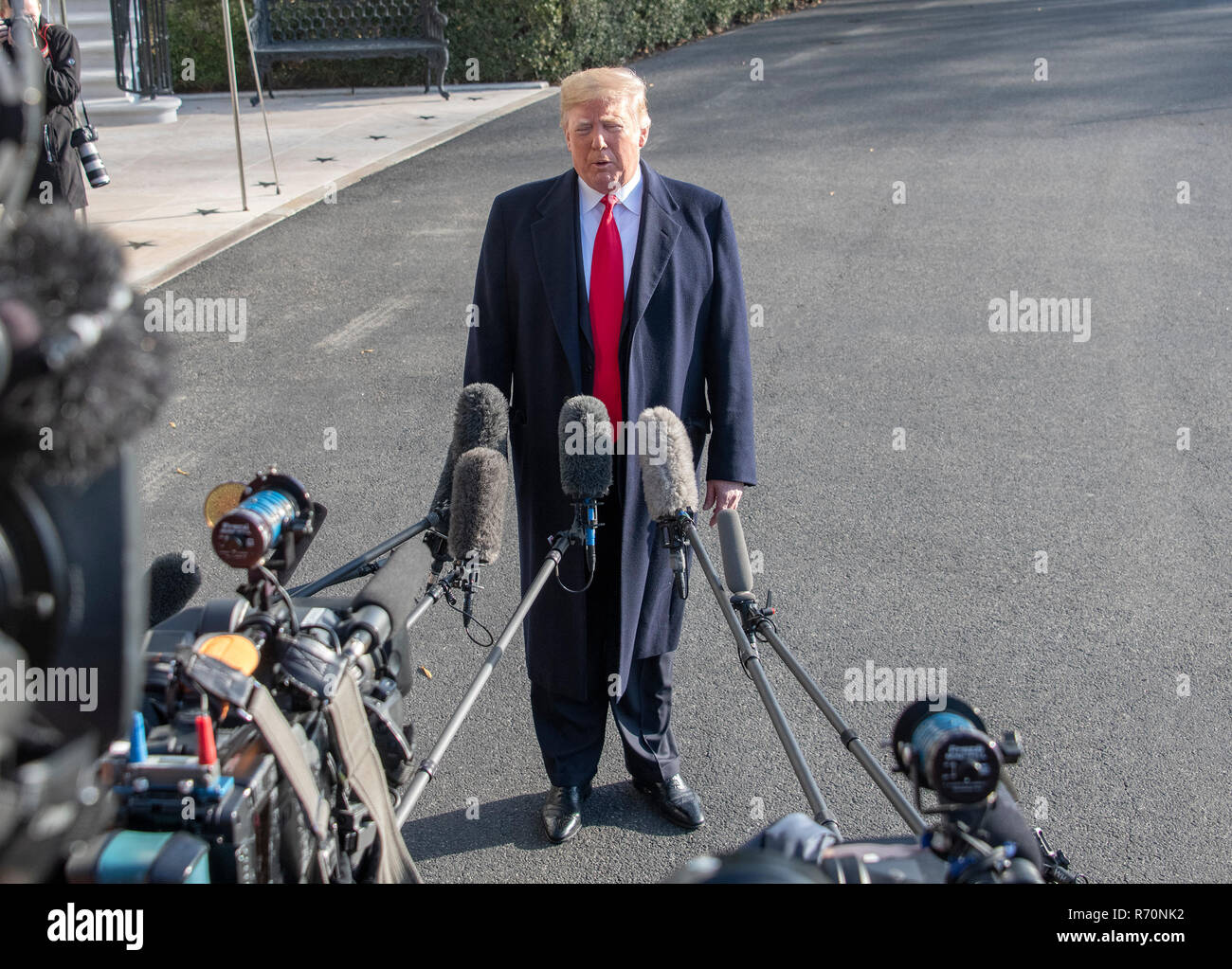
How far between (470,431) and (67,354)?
1898mm

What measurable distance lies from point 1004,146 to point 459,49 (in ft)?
26.9

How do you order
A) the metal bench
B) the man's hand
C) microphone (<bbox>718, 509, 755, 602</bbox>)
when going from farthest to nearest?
the metal bench, the man's hand, microphone (<bbox>718, 509, 755, 602</bbox>)

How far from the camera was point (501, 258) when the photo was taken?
11.2 ft

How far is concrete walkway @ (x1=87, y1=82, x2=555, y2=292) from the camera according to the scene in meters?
9.49

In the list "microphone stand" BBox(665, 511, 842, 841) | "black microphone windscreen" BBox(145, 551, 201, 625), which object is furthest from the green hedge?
"black microphone windscreen" BBox(145, 551, 201, 625)

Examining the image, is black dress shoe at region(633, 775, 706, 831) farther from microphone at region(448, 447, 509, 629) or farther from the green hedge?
the green hedge

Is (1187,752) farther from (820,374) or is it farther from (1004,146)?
(1004,146)

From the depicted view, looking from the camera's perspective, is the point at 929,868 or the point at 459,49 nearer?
the point at 929,868

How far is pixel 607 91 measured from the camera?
3125mm

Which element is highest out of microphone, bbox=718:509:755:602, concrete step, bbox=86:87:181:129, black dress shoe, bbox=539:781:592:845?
concrete step, bbox=86:87:181:129

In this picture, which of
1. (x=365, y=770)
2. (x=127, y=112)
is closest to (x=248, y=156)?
(x=127, y=112)

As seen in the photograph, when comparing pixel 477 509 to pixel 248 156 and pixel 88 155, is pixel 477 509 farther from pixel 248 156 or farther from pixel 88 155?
pixel 248 156

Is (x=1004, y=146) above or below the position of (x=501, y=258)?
above

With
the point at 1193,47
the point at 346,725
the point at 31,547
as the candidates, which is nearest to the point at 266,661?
the point at 346,725
